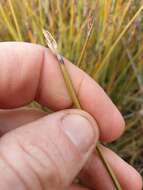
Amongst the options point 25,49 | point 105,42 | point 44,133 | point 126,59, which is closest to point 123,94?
point 126,59

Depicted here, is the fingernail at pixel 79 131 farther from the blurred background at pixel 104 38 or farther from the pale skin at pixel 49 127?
the blurred background at pixel 104 38

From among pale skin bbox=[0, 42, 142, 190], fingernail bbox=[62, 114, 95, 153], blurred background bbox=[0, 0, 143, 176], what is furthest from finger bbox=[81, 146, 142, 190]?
blurred background bbox=[0, 0, 143, 176]

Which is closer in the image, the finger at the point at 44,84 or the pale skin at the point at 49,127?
the pale skin at the point at 49,127

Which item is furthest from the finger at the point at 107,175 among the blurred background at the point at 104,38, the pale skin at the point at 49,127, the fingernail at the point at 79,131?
the blurred background at the point at 104,38

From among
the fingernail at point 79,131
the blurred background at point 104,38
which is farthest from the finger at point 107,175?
the blurred background at point 104,38

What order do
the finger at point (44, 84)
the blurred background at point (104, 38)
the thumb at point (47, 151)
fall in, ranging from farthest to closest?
1. the blurred background at point (104, 38)
2. the finger at point (44, 84)
3. the thumb at point (47, 151)

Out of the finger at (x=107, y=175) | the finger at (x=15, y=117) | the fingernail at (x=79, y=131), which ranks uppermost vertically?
the fingernail at (x=79, y=131)

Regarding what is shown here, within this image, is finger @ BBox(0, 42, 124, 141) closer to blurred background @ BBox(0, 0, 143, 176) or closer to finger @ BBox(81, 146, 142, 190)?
finger @ BBox(81, 146, 142, 190)

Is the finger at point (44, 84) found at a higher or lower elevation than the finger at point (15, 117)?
higher

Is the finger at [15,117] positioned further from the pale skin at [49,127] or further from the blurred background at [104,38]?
the blurred background at [104,38]

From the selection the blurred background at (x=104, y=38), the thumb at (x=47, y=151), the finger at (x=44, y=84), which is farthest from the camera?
the blurred background at (x=104, y=38)
